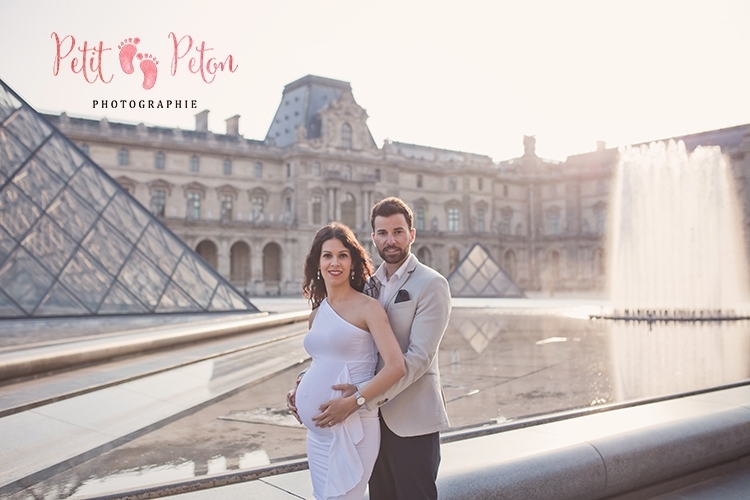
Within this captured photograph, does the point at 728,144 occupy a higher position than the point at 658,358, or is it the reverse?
the point at 728,144

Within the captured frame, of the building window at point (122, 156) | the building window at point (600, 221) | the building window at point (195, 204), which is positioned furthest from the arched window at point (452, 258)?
the building window at point (122, 156)

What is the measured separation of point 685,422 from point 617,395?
2179 mm

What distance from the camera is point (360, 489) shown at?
7.77 ft

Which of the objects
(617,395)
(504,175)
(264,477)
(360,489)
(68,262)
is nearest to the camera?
(360,489)

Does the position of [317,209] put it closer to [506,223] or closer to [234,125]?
[234,125]

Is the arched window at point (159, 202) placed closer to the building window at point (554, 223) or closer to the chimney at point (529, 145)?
the building window at point (554, 223)

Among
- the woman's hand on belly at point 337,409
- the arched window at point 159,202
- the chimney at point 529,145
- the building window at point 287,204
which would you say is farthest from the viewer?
the chimney at point 529,145

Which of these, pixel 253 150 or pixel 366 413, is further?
pixel 253 150

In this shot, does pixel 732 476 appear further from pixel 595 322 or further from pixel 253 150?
pixel 253 150

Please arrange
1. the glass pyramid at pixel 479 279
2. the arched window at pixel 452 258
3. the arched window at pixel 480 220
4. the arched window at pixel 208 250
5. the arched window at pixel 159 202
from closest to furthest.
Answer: the glass pyramid at pixel 479 279 → the arched window at pixel 159 202 → the arched window at pixel 208 250 → the arched window at pixel 452 258 → the arched window at pixel 480 220

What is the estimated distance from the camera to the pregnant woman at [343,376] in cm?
233

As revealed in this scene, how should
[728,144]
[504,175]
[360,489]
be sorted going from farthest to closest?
[504,175], [728,144], [360,489]

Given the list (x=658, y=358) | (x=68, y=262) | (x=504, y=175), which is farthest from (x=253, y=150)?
(x=658, y=358)

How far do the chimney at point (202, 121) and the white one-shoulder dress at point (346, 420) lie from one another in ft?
152
